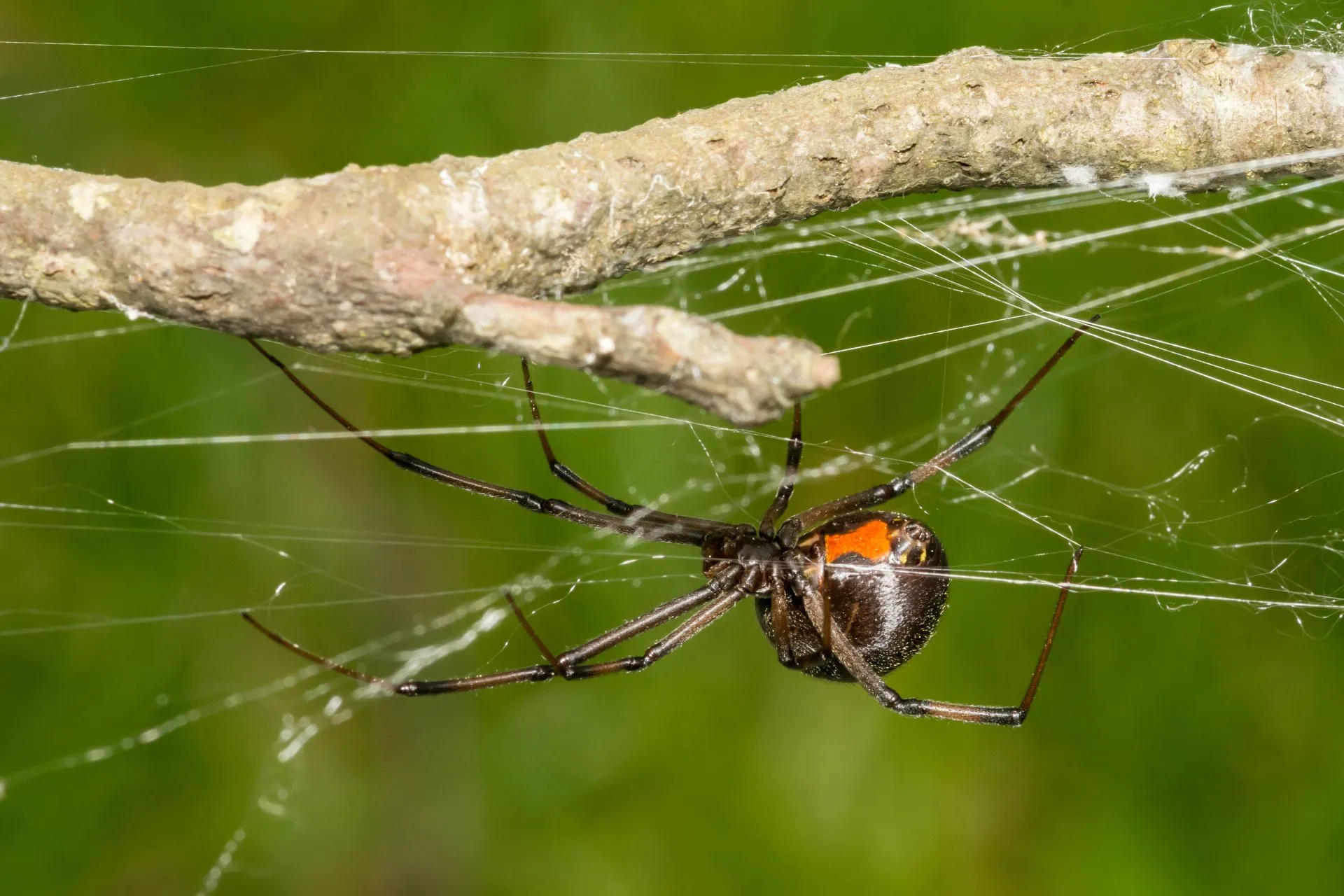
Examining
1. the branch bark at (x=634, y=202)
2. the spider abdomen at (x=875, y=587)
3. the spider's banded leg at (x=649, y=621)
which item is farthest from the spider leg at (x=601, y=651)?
the branch bark at (x=634, y=202)

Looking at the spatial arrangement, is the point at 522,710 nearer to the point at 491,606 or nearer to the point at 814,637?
the point at 491,606

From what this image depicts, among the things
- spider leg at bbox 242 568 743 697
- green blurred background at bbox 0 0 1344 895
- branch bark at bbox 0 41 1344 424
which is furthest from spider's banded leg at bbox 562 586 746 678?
branch bark at bbox 0 41 1344 424

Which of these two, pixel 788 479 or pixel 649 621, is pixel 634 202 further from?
pixel 649 621

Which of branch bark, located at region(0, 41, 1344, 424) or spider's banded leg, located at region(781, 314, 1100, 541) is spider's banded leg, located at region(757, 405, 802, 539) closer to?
spider's banded leg, located at region(781, 314, 1100, 541)

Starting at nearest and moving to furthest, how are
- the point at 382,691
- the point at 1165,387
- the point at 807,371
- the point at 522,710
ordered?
1. the point at 807,371
2. the point at 382,691
3. the point at 1165,387
4. the point at 522,710

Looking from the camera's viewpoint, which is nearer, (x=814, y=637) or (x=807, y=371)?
(x=807, y=371)

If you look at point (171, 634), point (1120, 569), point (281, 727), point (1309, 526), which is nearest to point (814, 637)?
point (1120, 569)

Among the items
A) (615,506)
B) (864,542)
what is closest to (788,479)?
(864,542)
